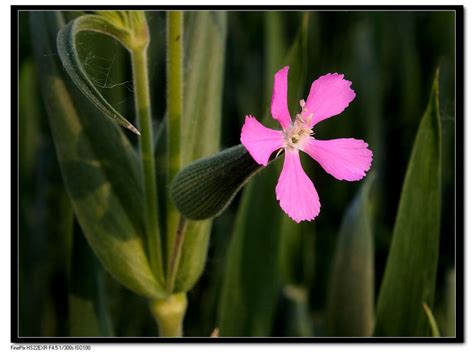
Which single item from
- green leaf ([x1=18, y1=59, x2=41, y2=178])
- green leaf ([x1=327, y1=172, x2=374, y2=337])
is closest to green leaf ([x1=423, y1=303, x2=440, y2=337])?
green leaf ([x1=327, y1=172, x2=374, y2=337])

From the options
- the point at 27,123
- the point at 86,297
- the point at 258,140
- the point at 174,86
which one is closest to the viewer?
the point at 258,140

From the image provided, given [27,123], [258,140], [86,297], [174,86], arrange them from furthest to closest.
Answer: [27,123] < [86,297] < [174,86] < [258,140]

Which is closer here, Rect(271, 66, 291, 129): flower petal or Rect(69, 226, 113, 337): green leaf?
Rect(271, 66, 291, 129): flower petal

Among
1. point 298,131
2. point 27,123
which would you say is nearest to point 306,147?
point 298,131

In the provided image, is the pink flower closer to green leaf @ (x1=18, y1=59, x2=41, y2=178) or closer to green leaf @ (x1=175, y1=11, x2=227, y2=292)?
green leaf @ (x1=175, y1=11, x2=227, y2=292)

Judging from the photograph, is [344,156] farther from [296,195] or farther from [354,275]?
[354,275]

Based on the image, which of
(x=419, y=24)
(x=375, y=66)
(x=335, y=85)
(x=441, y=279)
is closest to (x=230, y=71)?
(x=375, y=66)
